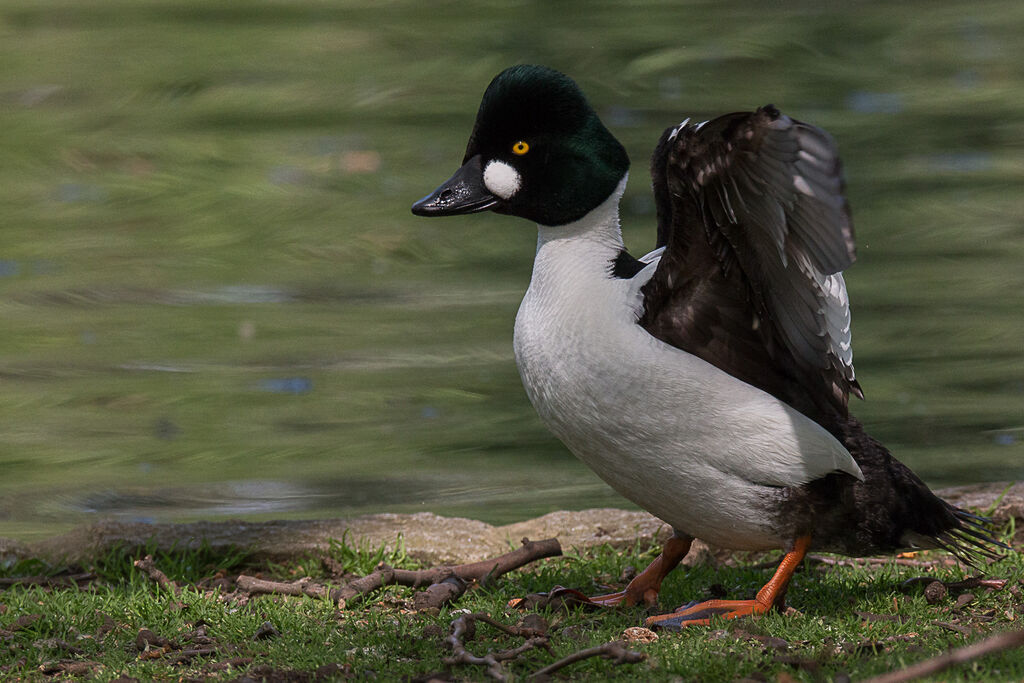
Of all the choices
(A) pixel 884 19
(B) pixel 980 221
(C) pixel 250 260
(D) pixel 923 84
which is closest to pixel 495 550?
(C) pixel 250 260

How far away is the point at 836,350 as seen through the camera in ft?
14.7

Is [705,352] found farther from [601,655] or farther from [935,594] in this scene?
[935,594]

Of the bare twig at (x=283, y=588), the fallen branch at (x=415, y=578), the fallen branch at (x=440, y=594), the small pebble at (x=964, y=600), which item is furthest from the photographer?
the bare twig at (x=283, y=588)

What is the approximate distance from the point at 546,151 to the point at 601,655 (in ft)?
5.55

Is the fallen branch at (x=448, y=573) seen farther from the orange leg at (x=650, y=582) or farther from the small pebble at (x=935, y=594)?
the small pebble at (x=935, y=594)

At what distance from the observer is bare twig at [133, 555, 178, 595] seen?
5.50 m

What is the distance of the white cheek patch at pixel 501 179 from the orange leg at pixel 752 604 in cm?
145

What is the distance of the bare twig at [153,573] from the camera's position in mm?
5504

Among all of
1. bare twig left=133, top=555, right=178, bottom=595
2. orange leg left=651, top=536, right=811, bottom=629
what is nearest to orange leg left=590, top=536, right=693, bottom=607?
orange leg left=651, top=536, right=811, bottom=629

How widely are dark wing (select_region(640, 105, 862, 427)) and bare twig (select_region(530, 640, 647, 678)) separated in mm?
938

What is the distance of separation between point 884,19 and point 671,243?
13138 mm

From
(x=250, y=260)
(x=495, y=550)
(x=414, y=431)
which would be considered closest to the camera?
(x=495, y=550)

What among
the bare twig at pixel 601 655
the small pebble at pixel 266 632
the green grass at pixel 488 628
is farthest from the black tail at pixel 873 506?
the small pebble at pixel 266 632

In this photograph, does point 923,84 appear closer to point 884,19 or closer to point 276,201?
point 884,19
